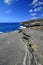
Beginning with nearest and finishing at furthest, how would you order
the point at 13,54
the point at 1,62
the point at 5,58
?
1. the point at 1,62
2. the point at 5,58
3. the point at 13,54

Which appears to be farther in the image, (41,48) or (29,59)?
(41,48)

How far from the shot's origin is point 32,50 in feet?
22.8

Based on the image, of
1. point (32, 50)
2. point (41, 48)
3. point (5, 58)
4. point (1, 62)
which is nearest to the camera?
point (1, 62)

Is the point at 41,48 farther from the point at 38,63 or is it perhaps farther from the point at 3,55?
the point at 3,55

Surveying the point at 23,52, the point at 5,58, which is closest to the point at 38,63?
the point at 23,52

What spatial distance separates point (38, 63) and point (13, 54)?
123 cm

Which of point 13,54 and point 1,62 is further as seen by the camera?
point 13,54

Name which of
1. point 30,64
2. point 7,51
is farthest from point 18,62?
point 7,51

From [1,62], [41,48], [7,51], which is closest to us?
[1,62]

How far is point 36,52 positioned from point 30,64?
5.51 ft

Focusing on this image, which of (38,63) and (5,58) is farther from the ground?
(5,58)

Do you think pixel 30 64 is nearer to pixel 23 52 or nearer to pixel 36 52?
pixel 23 52

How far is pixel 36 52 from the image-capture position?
6734 millimetres

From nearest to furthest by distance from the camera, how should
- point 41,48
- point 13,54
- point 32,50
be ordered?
point 13,54 < point 32,50 < point 41,48
